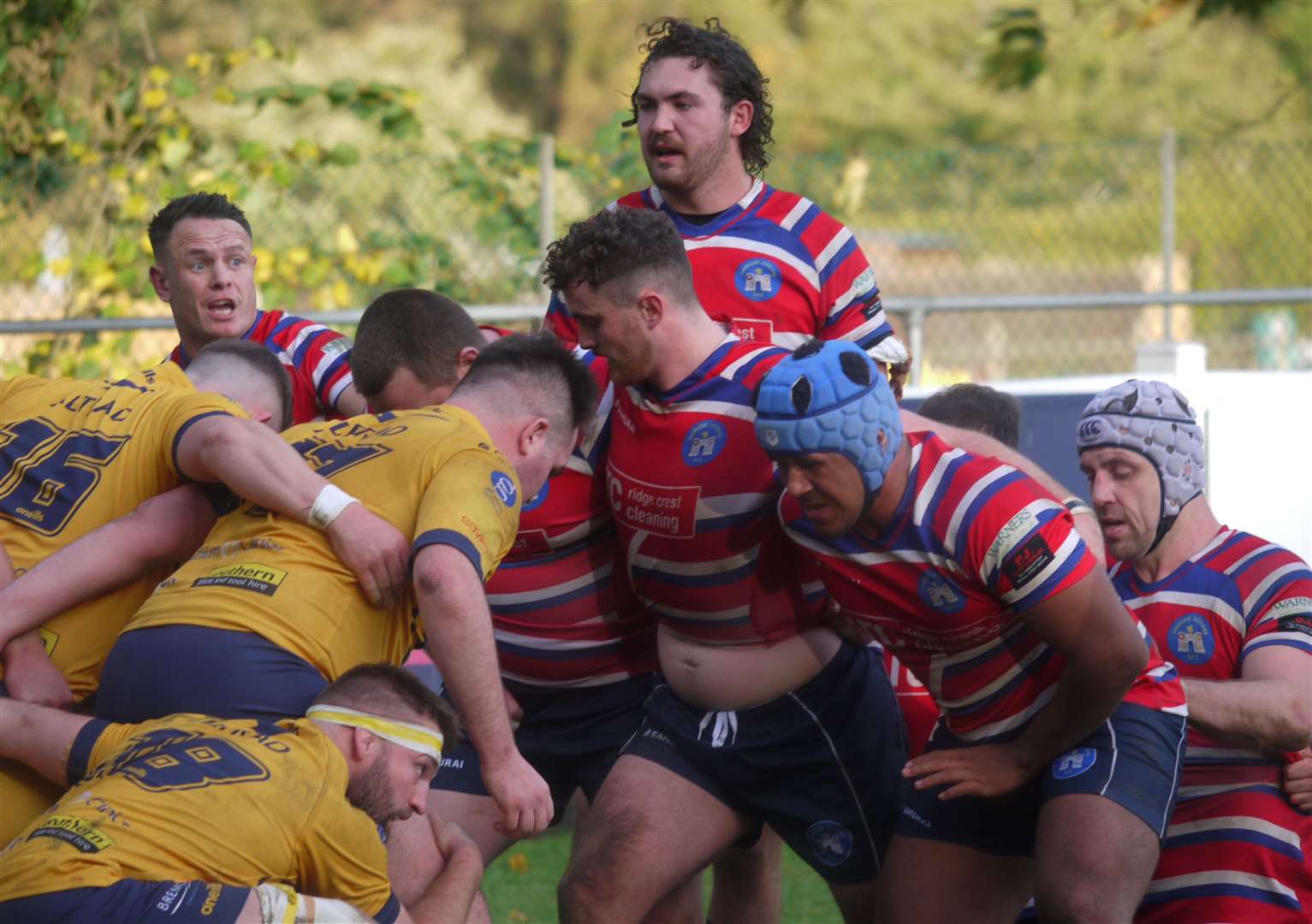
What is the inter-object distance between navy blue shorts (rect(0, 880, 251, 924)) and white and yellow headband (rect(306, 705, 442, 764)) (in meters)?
0.45

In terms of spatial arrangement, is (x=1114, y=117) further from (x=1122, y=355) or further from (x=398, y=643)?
(x=398, y=643)

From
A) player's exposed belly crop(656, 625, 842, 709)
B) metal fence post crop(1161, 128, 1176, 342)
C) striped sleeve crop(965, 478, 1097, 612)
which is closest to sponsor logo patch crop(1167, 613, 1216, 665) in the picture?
striped sleeve crop(965, 478, 1097, 612)

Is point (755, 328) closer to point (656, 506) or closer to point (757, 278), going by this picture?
point (757, 278)

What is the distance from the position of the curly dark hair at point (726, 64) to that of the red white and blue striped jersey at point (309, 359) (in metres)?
1.13

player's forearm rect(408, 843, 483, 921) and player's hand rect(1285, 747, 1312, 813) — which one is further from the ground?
player's hand rect(1285, 747, 1312, 813)

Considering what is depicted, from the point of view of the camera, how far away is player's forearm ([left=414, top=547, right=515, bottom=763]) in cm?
325

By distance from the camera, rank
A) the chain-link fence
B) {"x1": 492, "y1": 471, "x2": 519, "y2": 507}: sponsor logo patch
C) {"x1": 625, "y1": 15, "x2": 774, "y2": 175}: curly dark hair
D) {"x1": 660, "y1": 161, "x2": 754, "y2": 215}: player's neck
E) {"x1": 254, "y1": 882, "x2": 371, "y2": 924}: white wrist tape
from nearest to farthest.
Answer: {"x1": 254, "y1": 882, "x2": 371, "y2": 924}: white wrist tape → {"x1": 492, "y1": 471, "x2": 519, "y2": 507}: sponsor logo patch → {"x1": 660, "y1": 161, "x2": 754, "y2": 215}: player's neck → {"x1": 625, "y1": 15, "x2": 774, "y2": 175}: curly dark hair → the chain-link fence

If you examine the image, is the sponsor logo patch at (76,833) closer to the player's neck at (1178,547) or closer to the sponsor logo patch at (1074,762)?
the sponsor logo patch at (1074,762)

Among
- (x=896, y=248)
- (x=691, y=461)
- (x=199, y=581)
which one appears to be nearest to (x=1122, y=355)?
(x=896, y=248)

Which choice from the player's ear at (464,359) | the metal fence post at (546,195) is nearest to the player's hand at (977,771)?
the player's ear at (464,359)

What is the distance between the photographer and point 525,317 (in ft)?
25.6

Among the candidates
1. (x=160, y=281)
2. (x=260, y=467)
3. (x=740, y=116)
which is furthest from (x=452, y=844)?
(x=160, y=281)

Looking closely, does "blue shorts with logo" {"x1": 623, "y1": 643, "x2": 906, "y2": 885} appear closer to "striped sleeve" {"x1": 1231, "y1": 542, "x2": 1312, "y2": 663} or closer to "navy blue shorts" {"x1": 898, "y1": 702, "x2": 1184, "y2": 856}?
"navy blue shorts" {"x1": 898, "y1": 702, "x2": 1184, "y2": 856}

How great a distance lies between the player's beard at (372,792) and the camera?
3.30 m
